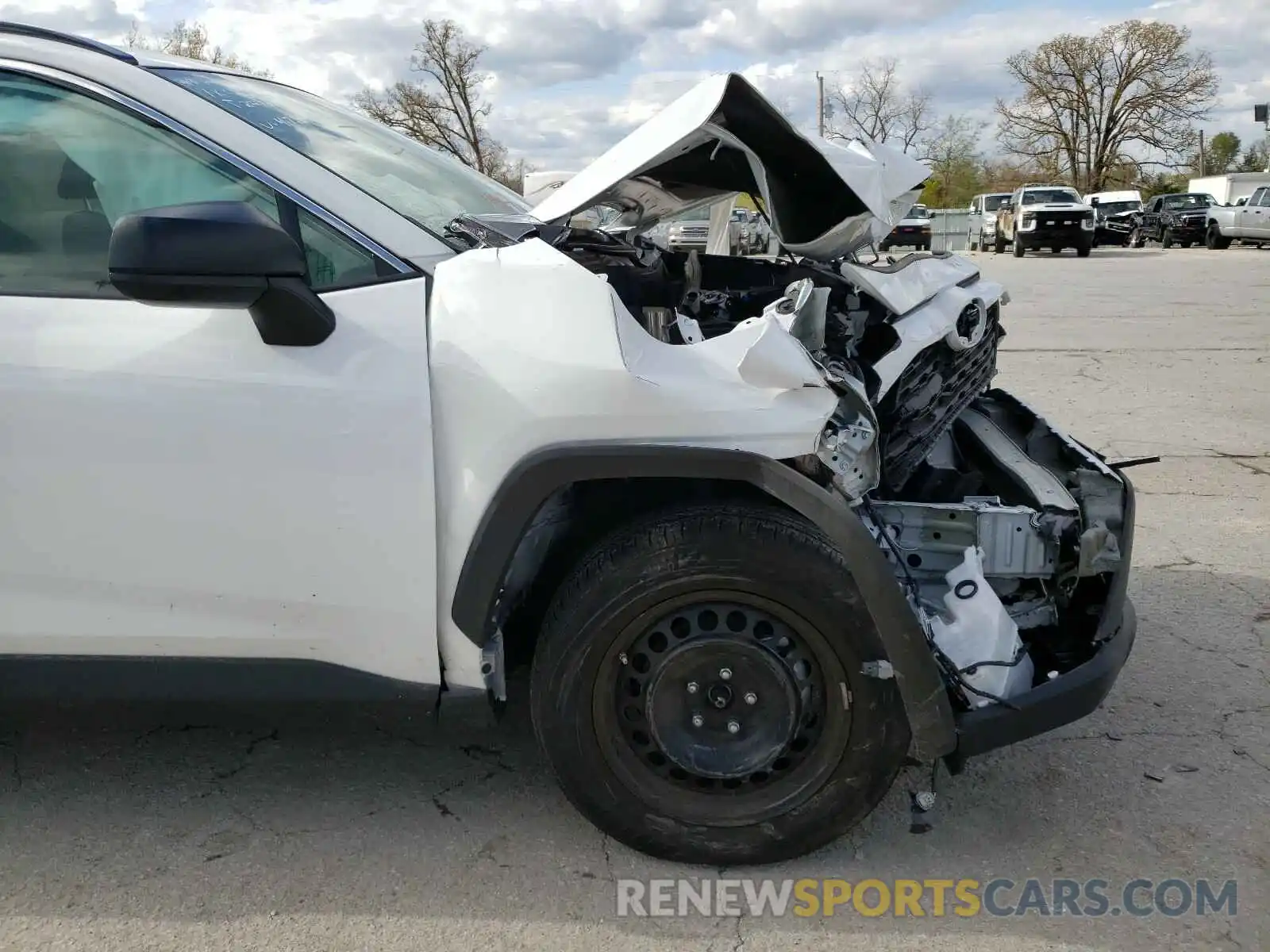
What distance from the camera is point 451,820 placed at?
286 centimetres

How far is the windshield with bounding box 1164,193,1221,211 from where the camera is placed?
34.8m

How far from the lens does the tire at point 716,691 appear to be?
7.97 ft

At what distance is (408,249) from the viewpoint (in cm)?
254

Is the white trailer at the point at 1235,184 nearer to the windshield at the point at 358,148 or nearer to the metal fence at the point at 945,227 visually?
the metal fence at the point at 945,227

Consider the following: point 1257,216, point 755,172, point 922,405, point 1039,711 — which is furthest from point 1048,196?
point 1039,711

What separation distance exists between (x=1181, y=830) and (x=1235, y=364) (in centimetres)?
826

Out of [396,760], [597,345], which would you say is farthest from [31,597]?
[597,345]

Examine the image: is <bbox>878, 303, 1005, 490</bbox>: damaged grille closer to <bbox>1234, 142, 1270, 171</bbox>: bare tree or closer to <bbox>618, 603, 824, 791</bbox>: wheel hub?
<bbox>618, 603, 824, 791</bbox>: wheel hub

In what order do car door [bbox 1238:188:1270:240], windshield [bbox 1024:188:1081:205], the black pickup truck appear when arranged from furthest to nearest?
the black pickup truck → windshield [bbox 1024:188:1081:205] → car door [bbox 1238:188:1270:240]

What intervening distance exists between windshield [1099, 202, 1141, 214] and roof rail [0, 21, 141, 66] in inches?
1673

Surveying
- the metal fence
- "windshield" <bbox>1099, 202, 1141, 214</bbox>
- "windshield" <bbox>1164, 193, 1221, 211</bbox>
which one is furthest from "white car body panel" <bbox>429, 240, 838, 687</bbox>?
"windshield" <bbox>1099, 202, 1141, 214</bbox>

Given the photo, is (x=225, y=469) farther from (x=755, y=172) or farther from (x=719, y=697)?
(x=755, y=172)

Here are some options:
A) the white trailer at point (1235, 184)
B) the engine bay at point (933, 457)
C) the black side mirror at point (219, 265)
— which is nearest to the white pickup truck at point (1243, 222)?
the white trailer at point (1235, 184)

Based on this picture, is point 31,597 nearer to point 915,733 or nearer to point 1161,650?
point 915,733
